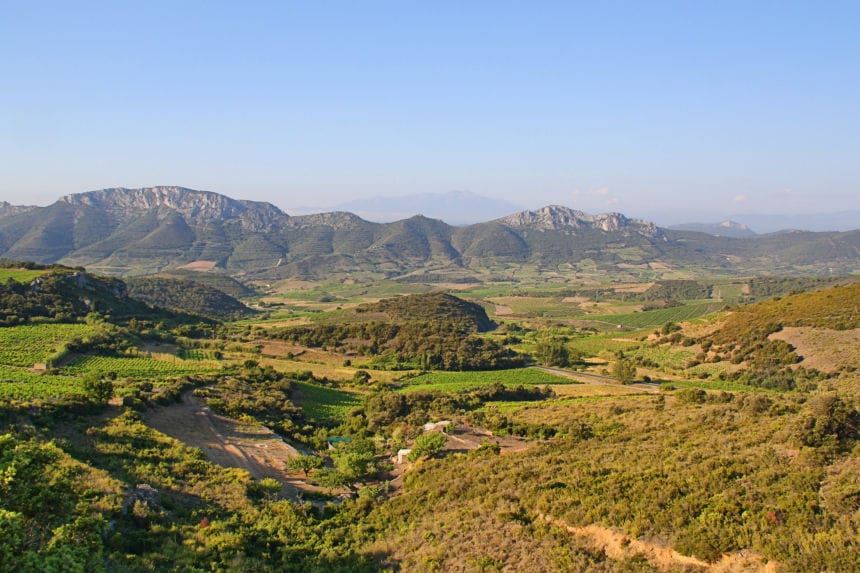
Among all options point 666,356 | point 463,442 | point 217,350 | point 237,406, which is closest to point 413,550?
point 463,442

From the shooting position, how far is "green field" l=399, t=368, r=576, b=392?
67438mm

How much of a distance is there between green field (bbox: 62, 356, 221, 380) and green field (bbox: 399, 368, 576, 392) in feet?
84.8

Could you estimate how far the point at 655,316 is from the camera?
144m

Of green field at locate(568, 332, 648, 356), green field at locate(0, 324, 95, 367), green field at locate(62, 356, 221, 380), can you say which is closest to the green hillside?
green field at locate(0, 324, 95, 367)

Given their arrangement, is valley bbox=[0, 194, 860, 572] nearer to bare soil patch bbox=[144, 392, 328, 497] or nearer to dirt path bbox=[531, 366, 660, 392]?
bare soil patch bbox=[144, 392, 328, 497]

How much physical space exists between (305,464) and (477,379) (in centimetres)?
A: 4279

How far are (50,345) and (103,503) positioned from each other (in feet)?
174

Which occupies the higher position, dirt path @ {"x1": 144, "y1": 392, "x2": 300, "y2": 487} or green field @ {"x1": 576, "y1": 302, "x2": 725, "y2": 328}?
dirt path @ {"x1": 144, "y1": 392, "x2": 300, "y2": 487}

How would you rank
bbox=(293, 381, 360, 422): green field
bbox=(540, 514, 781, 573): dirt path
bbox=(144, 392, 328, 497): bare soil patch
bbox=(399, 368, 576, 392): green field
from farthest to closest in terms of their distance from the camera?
bbox=(399, 368, 576, 392): green field
bbox=(293, 381, 360, 422): green field
bbox=(144, 392, 328, 497): bare soil patch
bbox=(540, 514, 781, 573): dirt path

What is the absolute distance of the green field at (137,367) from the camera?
182 feet

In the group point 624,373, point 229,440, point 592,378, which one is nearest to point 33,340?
point 229,440

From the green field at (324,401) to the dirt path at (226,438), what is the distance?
35.9 ft

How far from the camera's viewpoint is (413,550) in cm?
1906

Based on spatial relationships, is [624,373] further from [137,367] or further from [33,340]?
[33,340]
